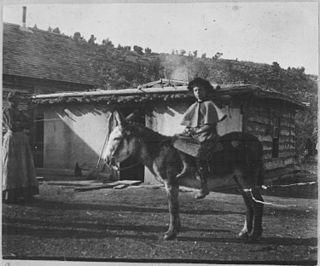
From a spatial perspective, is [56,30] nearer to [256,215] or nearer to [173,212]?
[173,212]

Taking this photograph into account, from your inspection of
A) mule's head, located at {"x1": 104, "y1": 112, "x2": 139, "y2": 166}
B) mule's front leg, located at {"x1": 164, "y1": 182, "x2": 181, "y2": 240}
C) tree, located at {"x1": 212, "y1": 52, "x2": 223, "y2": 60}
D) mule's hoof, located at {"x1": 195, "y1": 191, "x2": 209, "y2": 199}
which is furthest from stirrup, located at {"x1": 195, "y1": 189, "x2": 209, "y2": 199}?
tree, located at {"x1": 212, "y1": 52, "x2": 223, "y2": 60}

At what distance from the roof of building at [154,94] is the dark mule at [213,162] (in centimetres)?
39

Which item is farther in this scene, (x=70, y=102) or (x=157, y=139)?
(x=70, y=102)

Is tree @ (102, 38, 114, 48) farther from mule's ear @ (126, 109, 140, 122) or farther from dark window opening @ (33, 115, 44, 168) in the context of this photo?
dark window opening @ (33, 115, 44, 168)

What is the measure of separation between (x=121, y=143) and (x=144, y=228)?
1.09 m

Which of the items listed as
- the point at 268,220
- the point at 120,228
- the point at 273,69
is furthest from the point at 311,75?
the point at 120,228

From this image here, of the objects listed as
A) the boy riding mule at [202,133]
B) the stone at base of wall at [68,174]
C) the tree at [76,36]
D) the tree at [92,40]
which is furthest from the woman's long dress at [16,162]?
the boy riding mule at [202,133]

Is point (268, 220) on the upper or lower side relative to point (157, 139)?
lower

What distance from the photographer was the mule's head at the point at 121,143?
4.37 m

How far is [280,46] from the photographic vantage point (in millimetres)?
4406

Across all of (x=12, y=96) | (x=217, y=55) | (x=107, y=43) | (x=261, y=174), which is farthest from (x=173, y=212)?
(x=12, y=96)

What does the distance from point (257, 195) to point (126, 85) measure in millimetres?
2198

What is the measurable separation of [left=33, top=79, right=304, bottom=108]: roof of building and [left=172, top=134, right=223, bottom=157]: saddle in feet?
1.71

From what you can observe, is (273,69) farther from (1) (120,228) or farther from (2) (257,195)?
(1) (120,228)
